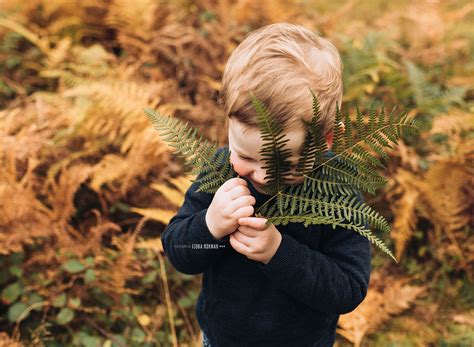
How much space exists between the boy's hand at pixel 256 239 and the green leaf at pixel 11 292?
5.74 feet

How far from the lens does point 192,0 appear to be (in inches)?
181

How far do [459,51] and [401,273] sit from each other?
9.12 feet

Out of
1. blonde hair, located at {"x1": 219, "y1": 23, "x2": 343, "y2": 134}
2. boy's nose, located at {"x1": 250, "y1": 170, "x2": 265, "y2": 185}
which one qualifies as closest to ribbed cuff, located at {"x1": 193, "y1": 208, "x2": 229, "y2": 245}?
boy's nose, located at {"x1": 250, "y1": 170, "x2": 265, "y2": 185}

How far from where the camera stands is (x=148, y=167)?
315 cm

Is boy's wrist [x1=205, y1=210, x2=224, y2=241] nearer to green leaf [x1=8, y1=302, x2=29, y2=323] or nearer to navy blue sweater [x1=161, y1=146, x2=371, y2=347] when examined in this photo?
navy blue sweater [x1=161, y1=146, x2=371, y2=347]

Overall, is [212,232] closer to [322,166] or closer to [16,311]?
[322,166]

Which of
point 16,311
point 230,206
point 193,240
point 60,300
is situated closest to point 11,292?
point 16,311

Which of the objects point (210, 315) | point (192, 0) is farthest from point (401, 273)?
point (192, 0)

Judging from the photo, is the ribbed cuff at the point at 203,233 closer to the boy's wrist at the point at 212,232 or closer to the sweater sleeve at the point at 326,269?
the boy's wrist at the point at 212,232

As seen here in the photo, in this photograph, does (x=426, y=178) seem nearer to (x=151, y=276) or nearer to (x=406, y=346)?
(x=406, y=346)

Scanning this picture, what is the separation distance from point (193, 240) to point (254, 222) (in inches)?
11.1

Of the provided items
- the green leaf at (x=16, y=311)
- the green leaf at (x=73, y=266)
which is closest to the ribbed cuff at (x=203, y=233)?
the green leaf at (x=73, y=266)

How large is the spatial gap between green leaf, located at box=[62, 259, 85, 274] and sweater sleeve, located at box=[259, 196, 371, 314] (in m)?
1.49

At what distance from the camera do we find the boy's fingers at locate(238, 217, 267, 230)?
118 cm
